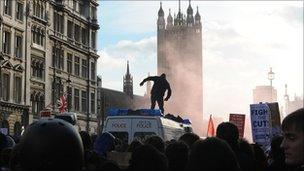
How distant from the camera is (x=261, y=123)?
13.7m

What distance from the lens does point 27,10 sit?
150 feet

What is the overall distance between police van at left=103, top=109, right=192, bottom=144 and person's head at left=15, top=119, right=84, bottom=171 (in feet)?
28.8

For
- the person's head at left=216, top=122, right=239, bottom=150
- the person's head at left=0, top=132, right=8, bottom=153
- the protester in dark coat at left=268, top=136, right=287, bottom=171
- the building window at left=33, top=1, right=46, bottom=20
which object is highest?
the building window at left=33, top=1, right=46, bottom=20

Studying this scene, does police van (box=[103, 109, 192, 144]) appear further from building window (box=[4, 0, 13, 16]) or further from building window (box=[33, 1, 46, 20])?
building window (box=[33, 1, 46, 20])

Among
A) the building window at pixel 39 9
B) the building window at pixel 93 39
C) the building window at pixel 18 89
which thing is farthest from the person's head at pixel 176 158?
the building window at pixel 93 39

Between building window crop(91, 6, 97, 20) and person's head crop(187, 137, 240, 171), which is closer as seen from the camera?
person's head crop(187, 137, 240, 171)

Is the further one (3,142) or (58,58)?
(58,58)

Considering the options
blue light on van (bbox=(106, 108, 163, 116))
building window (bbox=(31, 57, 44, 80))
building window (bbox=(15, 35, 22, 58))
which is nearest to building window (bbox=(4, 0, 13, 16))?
building window (bbox=(15, 35, 22, 58))

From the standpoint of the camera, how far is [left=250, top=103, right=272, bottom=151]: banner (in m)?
13.4

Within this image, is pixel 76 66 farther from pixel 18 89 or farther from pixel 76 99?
pixel 18 89

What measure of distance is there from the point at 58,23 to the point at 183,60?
97104 mm

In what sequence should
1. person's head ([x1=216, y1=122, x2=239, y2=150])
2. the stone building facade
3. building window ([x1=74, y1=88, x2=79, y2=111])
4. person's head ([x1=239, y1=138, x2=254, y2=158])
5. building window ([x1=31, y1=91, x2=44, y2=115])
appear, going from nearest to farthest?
1. person's head ([x1=216, y1=122, x2=239, y2=150])
2. person's head ([x1=239, y1=138, x2=254, y2=158])
3. the stone building facade
4. building window ([x1=31, y1=91, x2=44, y2=115])
5. building window ([x1=74, y1=88, x2=79, y2=111])

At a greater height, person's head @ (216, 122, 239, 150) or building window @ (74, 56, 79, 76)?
building window @ (74, 56, 79, 76)

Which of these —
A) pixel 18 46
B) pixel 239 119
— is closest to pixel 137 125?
pixel 239 119
